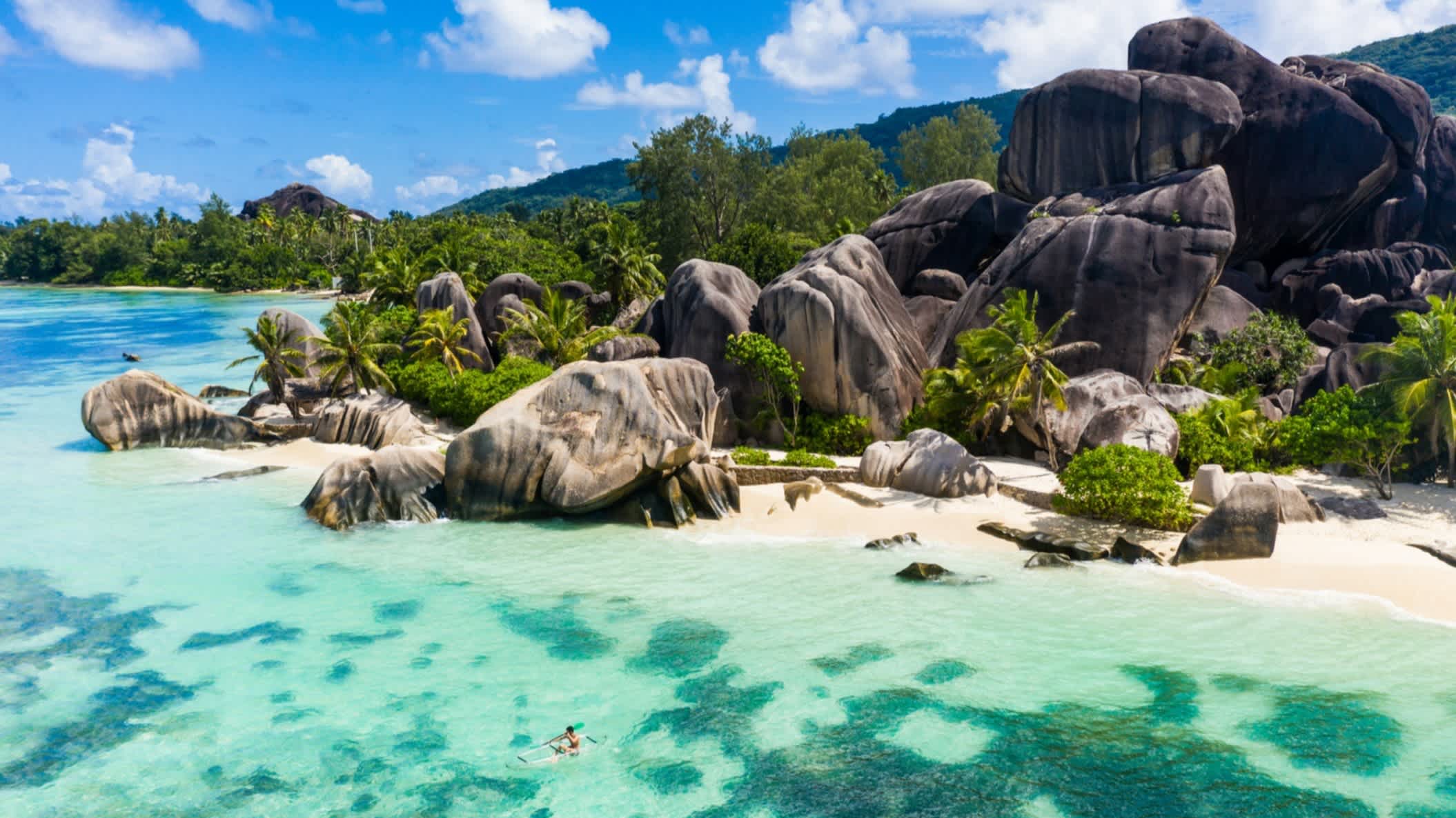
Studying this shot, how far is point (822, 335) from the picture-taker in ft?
108

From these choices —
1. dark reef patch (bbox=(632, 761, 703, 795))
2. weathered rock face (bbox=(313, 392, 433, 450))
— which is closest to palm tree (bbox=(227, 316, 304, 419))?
weathered rock face (bbox=(313, 392, 433, 450))

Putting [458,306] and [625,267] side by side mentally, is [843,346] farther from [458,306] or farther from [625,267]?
[625,267]

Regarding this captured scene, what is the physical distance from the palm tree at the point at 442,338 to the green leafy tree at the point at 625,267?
12165 millimetres

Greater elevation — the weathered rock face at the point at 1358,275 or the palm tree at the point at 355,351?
the weathered rock face at the point at 1358,275

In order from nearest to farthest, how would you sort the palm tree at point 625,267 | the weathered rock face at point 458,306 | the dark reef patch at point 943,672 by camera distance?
1. the dark reef patch at point 943,672
2. the weathered rock face at point 458,306
3. the palm tree at point 625,267

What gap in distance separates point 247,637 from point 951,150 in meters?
59.8

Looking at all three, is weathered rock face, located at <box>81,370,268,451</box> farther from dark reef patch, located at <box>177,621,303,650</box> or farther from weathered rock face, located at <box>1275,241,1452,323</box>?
weathered rock face, located at <box>1275,241,1452,323</box>

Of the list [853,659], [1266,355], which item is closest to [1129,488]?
[853,659]

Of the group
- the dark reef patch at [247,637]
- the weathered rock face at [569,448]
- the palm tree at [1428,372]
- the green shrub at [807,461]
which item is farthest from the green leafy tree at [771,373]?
the palm tree at [1428,372]

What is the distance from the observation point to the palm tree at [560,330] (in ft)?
128

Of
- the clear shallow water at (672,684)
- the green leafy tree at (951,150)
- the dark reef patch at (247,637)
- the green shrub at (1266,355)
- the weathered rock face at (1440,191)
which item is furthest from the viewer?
the green leafy tree at (951,150)

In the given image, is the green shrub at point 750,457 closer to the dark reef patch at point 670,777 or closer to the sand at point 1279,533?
the sand at point 1279,533

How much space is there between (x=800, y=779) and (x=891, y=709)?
2.76m

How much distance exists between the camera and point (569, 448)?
26.7 meters
